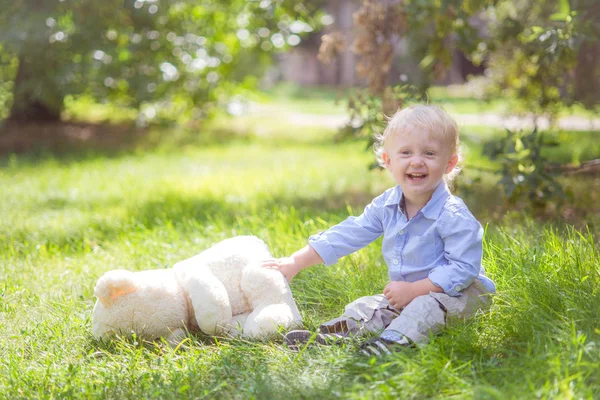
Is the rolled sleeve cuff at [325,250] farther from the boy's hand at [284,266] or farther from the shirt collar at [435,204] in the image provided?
the shirt collar at [435,204]

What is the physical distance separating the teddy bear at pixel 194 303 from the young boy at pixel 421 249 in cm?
21

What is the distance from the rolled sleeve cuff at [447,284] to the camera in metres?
2.63

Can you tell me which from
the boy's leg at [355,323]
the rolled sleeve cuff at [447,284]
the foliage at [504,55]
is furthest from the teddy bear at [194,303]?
the foliage at [504,55]

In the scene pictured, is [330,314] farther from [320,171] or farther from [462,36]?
[320,171]

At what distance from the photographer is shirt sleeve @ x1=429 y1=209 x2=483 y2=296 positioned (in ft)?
8.64

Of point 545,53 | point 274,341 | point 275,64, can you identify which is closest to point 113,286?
point 274,341

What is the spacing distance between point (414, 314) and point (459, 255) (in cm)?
30

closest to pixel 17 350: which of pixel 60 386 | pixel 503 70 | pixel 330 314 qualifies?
pixel 60 386

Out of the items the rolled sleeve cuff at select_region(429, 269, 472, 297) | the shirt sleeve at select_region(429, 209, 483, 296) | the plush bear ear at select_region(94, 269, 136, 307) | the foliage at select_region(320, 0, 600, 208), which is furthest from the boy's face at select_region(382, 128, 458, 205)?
the foliage at select_region(320, 0, 600, 208)

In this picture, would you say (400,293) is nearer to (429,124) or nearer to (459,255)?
(459,255)

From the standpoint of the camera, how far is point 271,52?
923 cm

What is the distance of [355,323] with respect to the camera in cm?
274

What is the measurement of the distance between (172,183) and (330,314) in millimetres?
3580

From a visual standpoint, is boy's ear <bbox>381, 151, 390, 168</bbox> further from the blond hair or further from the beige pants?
the beige pants
